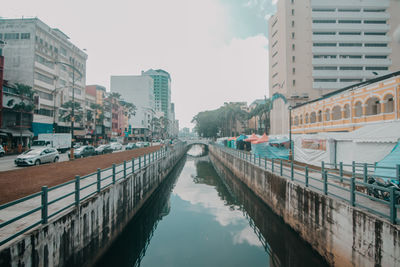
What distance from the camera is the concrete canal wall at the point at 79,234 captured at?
4699 mm

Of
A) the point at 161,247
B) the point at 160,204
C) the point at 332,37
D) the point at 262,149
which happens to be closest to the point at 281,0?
the point at 332,37

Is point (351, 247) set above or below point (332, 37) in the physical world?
below

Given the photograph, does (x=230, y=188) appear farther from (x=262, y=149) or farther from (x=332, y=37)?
(x=332, y=37)

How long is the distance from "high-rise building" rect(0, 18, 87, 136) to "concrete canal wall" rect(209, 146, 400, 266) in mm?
41447

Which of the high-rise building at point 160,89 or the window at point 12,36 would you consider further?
the high-rise building at point 160,89

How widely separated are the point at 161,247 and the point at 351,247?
8293 millimetres

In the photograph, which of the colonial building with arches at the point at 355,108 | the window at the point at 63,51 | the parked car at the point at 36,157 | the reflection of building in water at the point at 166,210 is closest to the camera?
the reflection of building in water at the point at 166,210

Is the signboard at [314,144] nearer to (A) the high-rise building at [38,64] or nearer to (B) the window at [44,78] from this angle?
(A) the high-rise building at [38,64]

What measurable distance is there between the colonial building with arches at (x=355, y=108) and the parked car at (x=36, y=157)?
33390 mm

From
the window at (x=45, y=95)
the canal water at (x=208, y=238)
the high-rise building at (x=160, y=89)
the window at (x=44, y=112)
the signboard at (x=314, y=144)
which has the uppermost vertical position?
the high-rise building at (x=160, y=89)

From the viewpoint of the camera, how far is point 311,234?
8.71 meters

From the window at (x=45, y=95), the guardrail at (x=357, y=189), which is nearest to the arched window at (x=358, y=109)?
the guardrail at (x=357, y=189)

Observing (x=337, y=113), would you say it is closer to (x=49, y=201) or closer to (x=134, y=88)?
(x=49, y=201)

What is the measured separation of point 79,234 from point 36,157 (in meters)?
16.6
